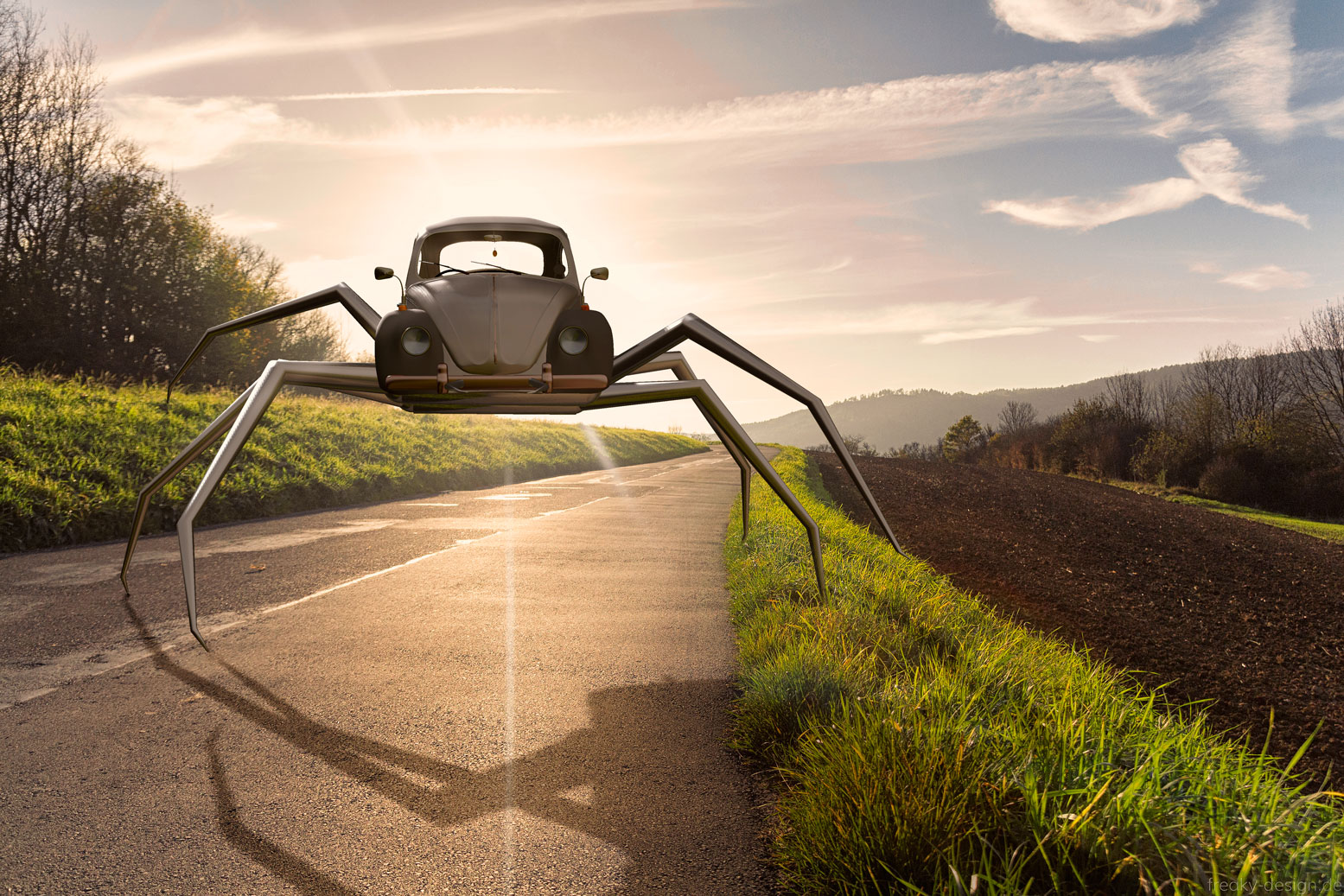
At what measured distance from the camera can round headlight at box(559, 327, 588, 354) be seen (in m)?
3.30

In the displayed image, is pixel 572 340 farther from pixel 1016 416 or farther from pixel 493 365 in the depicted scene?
pixel 1016 416

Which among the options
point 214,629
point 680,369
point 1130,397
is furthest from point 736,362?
point 1130,397

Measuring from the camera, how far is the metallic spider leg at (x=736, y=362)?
3504 millimetres

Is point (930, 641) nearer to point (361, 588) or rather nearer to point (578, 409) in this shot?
point (578, 409)

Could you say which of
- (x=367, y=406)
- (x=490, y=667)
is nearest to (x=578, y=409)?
(x=490, y=667)

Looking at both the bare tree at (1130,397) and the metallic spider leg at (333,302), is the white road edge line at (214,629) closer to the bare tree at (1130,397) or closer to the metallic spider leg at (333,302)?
the metallic spider leg at (333,302)

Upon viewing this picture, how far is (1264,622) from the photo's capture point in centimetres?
1012

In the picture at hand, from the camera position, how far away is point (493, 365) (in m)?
3.12

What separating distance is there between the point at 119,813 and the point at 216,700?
1398mm

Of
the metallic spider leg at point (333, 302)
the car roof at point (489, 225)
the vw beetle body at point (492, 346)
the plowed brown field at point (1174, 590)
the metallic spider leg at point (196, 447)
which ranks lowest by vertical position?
the plowed brown field at point (1174, 590)

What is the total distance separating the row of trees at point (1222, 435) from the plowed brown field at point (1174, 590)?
25809mm

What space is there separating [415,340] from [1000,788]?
9.14 feet

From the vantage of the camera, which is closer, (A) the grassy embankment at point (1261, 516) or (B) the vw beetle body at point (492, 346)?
(B) the vw beetle body at point (492, 346)

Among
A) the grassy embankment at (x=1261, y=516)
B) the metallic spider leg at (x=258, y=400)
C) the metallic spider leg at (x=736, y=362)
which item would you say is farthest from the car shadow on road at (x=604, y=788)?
the grassy embankment at (x=1261, y=516)
